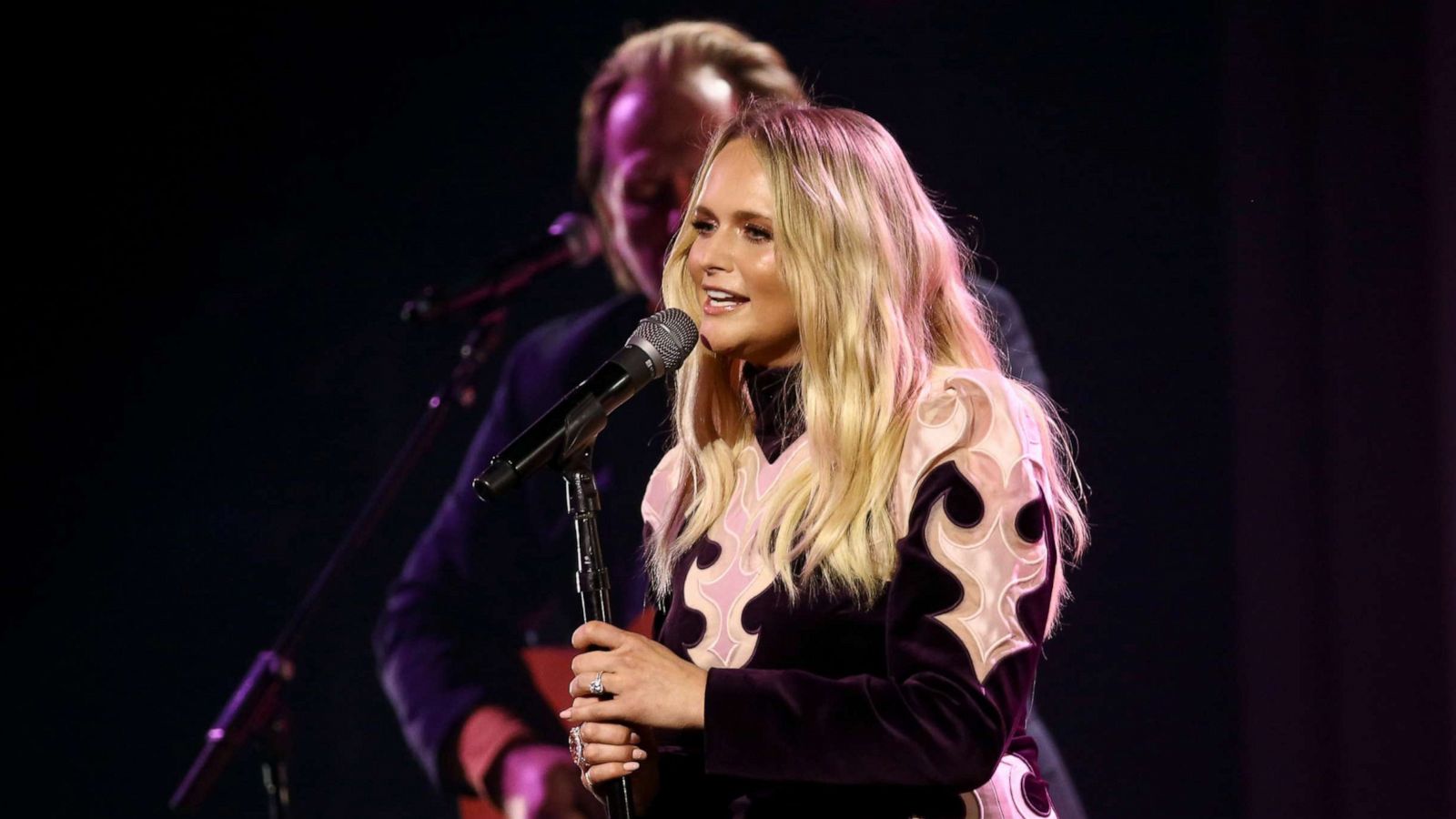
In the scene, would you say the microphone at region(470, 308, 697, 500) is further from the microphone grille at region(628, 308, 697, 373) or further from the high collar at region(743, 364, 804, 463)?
the high collar at region(743, 364, 804, 463)

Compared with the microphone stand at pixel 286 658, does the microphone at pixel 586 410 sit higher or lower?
higher

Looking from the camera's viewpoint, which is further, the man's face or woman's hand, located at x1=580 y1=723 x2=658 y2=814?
the man's face

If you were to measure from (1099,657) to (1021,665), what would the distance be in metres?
1.57

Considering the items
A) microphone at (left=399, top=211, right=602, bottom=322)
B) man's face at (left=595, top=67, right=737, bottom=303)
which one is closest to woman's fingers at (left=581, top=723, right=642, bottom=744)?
man's face at (left=595, top=67, right=737, bottom=303)

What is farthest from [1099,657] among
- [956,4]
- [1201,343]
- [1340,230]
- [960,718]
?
[960,718]

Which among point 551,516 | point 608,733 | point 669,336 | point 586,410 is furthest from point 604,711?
point 551,516

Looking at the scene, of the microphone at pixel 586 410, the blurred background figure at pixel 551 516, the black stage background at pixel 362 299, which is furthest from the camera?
the blurred background figure at pixel 551 516

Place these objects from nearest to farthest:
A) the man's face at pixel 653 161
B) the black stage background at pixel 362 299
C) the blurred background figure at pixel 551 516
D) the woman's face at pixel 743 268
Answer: the woman's face at pixel 743 268
the black stage background at pixel 362 299
the blurred background figure at pixel 551 516
the man's face at pixel 653 161

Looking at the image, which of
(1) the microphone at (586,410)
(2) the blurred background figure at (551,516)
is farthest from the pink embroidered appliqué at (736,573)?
(2) the blurred background figure at (551,516)

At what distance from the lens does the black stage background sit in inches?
117

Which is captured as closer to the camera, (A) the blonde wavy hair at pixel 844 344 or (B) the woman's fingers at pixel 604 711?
(B) the woman's fingers at pixel 604 711

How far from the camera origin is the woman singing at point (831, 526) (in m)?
1.43

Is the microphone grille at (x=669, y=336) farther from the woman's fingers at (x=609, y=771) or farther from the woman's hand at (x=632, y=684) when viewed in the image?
the woman's fingers at (x=609, y=771)

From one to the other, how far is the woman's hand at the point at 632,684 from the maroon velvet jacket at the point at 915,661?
0.09 ft
